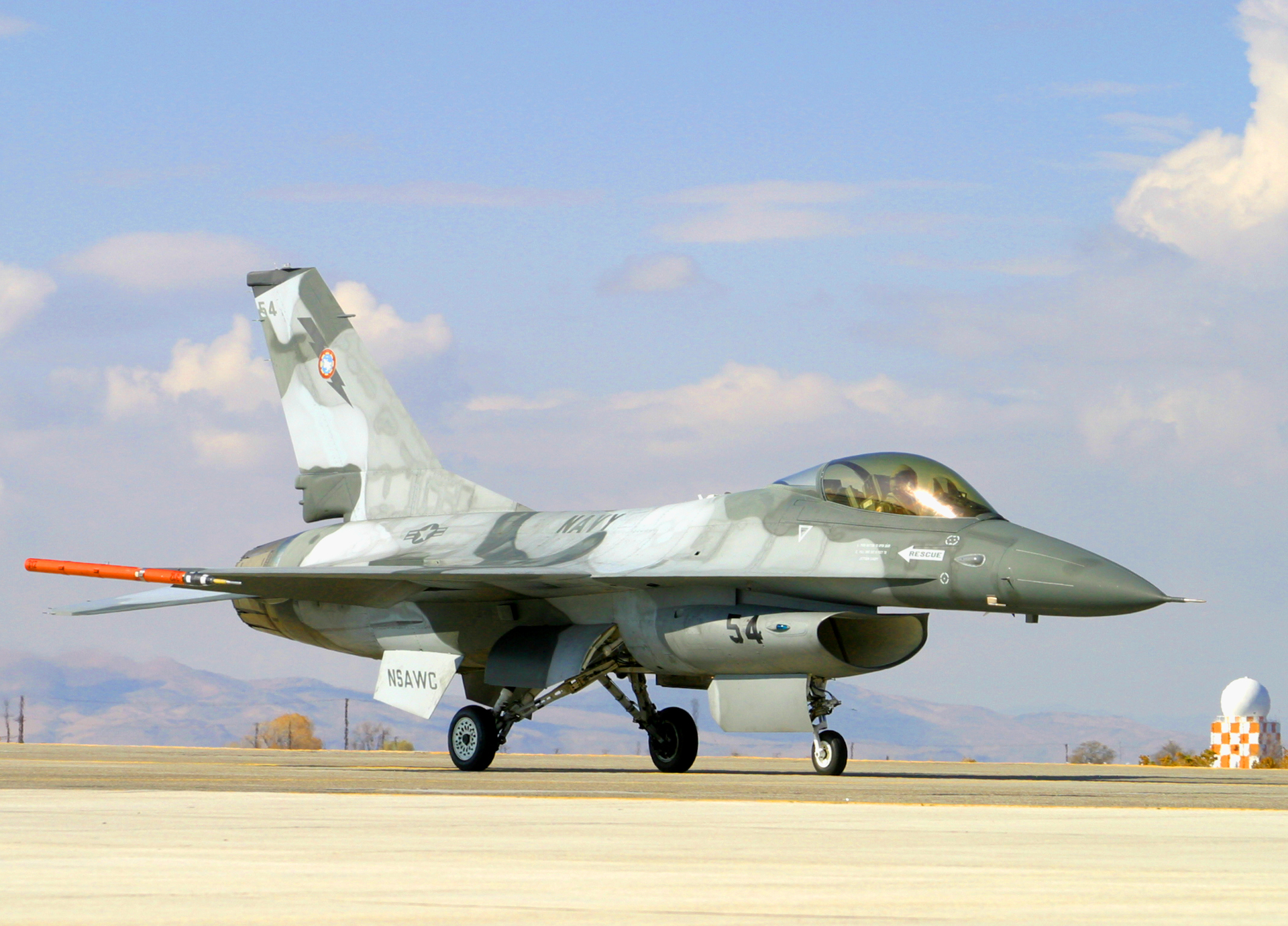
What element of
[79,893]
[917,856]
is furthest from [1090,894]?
[79,893]

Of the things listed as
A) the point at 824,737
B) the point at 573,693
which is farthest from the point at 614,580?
the point at 824,737

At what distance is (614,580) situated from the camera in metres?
16.4

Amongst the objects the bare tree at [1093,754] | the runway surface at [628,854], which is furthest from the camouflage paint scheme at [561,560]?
the bare tree at [1093,754]

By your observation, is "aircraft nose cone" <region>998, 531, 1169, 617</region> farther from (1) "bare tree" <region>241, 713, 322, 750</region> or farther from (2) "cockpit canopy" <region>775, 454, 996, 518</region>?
(1) "bare tree" <region>241, 713, 322, 750</region>

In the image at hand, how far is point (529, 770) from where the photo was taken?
718 inches

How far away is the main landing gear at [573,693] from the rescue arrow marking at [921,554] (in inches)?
133

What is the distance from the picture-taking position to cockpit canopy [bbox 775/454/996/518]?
15.5 m

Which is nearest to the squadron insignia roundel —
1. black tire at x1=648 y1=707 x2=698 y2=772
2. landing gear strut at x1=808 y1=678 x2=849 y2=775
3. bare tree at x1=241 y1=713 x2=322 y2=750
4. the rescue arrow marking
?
black tire at x1=648 y1=707 x2=698 y2=772

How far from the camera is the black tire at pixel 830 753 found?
51.9 ft

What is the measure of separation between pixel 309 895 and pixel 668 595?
36.5 ft

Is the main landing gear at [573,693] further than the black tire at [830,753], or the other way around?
the main landing gear at [573,693]

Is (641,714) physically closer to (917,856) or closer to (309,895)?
(917,856)

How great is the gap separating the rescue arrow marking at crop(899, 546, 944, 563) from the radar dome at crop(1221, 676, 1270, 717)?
1290cm

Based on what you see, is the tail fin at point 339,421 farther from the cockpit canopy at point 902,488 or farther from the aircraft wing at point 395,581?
the cockpit canopy at point 902,488
